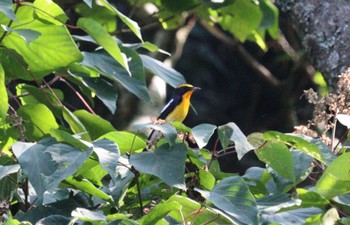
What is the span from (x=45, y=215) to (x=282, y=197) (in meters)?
0.44

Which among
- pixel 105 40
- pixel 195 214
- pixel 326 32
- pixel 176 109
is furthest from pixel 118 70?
pixel 176 109

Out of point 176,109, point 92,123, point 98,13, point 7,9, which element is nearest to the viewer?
point 7,9

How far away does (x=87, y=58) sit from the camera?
82.0 inches

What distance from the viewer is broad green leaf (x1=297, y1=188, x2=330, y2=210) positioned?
4.86 feet

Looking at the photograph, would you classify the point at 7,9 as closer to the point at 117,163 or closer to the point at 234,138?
the point at 117,163

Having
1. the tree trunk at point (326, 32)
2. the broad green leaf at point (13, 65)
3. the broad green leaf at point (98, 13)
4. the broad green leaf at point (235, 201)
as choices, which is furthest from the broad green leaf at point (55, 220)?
the broad green leaf at point (98, 13)

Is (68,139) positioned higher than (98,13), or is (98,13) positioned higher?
(68,139)

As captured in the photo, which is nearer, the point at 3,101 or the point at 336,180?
the point at 336,180

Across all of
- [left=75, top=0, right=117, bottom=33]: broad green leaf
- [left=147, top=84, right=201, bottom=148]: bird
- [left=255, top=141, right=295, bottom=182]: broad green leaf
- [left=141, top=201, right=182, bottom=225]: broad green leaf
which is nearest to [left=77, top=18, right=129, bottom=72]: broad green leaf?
[left=255, top=141, right=295, bottom=182]: broad green leaf

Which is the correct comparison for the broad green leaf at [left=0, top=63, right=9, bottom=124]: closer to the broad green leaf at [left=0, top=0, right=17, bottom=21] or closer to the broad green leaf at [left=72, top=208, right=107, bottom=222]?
the broad green leaf at [left=0, top=0, right=17, bottom=21]

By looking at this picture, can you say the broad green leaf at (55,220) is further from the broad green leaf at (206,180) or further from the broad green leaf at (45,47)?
the broad green leaf at (45,47)

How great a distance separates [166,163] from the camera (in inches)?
59.7

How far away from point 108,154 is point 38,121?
0.50m

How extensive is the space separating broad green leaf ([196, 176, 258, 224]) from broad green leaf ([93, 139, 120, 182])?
154 millimetres
